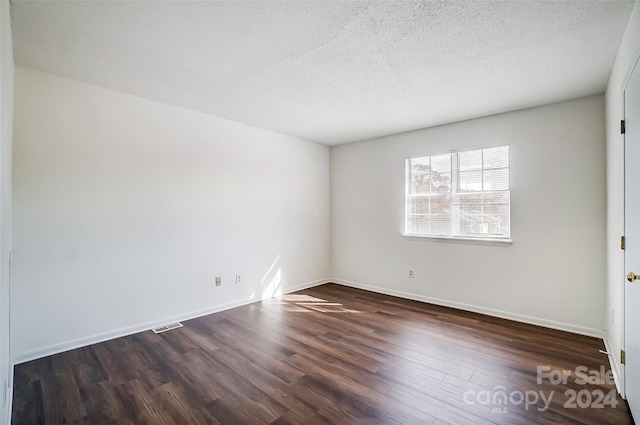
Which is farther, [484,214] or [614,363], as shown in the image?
[484,214]

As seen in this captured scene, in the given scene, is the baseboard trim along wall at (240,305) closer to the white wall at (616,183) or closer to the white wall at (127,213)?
the white wall at (127,213)

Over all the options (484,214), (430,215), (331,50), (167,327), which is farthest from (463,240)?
(167,327)

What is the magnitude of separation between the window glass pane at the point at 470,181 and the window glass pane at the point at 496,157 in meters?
0.15

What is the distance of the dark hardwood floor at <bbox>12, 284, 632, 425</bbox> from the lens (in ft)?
6.56

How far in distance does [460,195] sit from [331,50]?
2.79 metres

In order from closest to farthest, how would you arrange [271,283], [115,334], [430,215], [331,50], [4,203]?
[4,203]
[331,50]
[115,334]
[430,215]
[271,283]

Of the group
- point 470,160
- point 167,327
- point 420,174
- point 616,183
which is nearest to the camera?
point 616,183

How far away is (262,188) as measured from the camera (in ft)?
15.2

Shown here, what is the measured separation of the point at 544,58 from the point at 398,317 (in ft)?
10.1

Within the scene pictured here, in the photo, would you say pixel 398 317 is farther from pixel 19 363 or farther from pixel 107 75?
pixel 107 75

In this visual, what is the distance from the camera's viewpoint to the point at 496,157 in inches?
152

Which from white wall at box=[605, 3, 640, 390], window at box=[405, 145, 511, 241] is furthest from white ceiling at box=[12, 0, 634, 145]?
window at box=[405, 145, 511, 241]

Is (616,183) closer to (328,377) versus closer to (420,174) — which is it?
(420,174)

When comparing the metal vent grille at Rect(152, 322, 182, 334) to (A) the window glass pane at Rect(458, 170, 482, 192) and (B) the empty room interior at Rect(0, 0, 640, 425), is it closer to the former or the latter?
(B) the empty room interior at Rect(0, 0, 640, 425)
